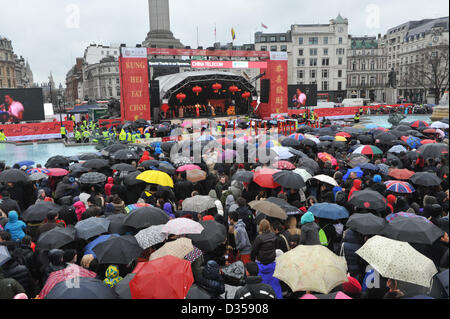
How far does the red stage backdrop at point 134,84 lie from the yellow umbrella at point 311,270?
91.8 feet

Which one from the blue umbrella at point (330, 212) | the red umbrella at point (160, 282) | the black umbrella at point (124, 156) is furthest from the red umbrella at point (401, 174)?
the black umbrella at point (124, 156)

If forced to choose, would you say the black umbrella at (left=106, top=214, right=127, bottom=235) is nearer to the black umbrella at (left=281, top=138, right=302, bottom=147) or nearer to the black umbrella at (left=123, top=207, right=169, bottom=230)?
the black umbrella at (left=123, top=207, right=169, bottom=230)

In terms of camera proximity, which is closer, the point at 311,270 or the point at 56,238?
the point at 311,270

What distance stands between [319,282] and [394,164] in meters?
6.84

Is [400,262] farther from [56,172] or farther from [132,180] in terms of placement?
[56,172]

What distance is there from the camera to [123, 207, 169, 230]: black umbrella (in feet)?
18.5

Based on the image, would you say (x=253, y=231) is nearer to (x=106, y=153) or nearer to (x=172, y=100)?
(x=106, y=153)

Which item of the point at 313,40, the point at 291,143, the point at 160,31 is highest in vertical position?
the point at 160,31

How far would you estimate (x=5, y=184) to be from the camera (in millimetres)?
8383

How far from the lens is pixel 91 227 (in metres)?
5.55

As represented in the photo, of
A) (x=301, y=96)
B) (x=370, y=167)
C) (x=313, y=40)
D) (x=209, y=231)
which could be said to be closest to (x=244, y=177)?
(x=209, y=231)

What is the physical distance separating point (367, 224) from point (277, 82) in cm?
3346

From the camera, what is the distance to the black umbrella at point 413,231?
4848mm

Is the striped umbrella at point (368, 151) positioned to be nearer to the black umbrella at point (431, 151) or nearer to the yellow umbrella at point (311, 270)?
the black umbrella at point (431, 151)
